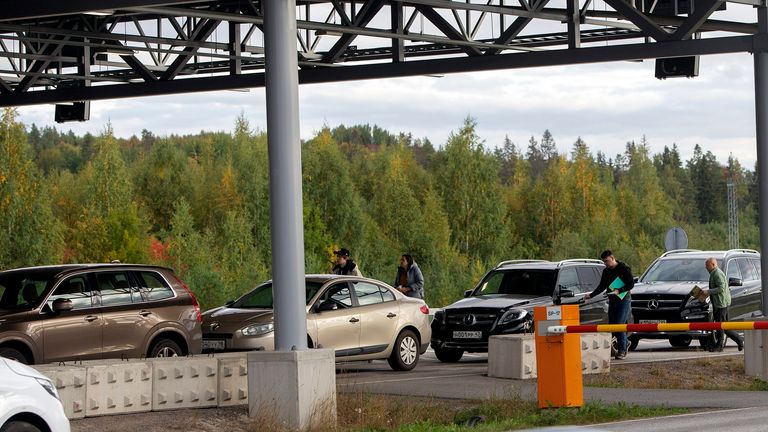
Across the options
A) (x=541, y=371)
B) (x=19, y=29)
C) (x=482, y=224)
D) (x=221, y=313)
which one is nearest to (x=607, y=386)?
(x=541, y=371)

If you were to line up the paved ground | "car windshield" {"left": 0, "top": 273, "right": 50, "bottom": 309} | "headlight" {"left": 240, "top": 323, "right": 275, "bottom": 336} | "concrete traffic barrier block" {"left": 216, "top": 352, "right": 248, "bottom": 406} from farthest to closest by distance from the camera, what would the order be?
"headlight" {"left": 240, "top": 323, "right": 275, "bottom": 336}, "car windshield" {"left": 0, "top": 273, "right": 50, "bottom": 309}, "concrete traffic barrier block" {"left": 216, "top": 352, "right": 248, "bottom": 406}, the paved ground

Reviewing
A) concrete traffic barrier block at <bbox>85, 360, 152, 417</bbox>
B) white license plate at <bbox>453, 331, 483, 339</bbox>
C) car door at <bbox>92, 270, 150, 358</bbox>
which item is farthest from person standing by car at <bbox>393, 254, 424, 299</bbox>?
concrete traffic barrier block at <bbox>85, 360, 152, 417</bbox>

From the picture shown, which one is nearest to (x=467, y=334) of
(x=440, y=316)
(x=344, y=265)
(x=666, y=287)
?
(x=440, y=316)

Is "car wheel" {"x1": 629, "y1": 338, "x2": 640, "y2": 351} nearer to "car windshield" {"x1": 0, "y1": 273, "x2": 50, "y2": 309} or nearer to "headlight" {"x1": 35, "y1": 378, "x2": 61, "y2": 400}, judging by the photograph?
"car windshield" {"x1": 0, "y1": 273, "x2": 50, "y2": 309}

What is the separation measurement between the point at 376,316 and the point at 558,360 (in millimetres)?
6380

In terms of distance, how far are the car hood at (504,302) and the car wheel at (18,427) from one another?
13.7 meters

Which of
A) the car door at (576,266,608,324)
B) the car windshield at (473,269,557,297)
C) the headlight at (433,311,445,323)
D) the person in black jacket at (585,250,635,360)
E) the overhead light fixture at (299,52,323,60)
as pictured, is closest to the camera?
the person in black jacket at (585,250,635,360)

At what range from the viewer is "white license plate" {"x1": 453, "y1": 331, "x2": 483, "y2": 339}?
22.7 m

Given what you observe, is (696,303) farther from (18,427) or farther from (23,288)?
(18,427)

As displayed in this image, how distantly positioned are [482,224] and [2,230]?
37036 millimetres

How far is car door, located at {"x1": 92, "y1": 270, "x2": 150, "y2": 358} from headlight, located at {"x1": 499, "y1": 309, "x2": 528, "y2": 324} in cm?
658

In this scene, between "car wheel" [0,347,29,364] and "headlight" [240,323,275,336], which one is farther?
"headlight" [240,323,275,336]

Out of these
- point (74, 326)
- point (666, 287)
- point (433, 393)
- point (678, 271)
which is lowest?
point (433, 393)

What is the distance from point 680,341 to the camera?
28.3 m
